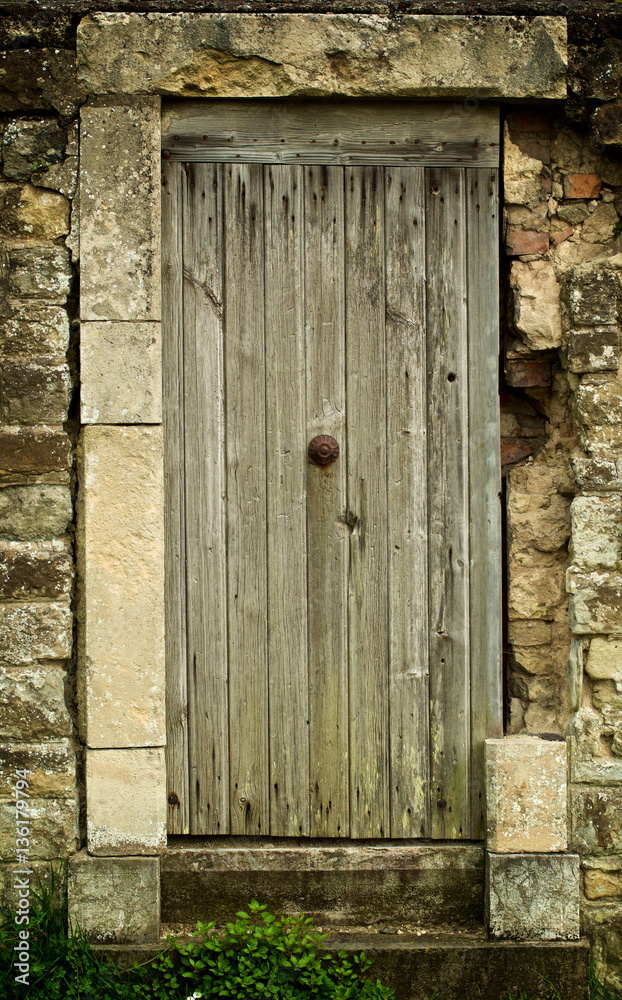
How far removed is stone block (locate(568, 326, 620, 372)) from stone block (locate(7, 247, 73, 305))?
172 centimetres

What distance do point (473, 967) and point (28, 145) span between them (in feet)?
10.1

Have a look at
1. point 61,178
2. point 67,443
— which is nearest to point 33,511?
point 67,443

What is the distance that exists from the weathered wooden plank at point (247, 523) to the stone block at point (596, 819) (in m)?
1.06

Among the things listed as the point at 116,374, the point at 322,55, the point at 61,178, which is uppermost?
the point at 322,55

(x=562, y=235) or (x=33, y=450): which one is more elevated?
(x=562, y=235)

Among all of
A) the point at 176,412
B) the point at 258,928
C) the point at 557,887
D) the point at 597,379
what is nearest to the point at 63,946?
the point at 258,928

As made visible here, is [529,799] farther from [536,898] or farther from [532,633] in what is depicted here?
[532,633]

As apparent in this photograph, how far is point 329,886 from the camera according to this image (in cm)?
254

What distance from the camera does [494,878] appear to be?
2.45 metres

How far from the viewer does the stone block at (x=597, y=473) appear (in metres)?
2.47

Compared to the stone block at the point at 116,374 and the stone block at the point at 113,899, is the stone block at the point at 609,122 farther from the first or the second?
the stone block at the point at 113,899

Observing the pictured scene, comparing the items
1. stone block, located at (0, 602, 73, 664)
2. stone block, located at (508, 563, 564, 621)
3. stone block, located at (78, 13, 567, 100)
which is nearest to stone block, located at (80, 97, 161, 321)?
stone block, located at (78, 13, 567, 100)

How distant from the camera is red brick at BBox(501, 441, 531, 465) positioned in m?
2.71

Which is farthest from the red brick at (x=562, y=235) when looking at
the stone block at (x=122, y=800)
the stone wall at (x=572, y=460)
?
the stone block at (x=122, y=800)
